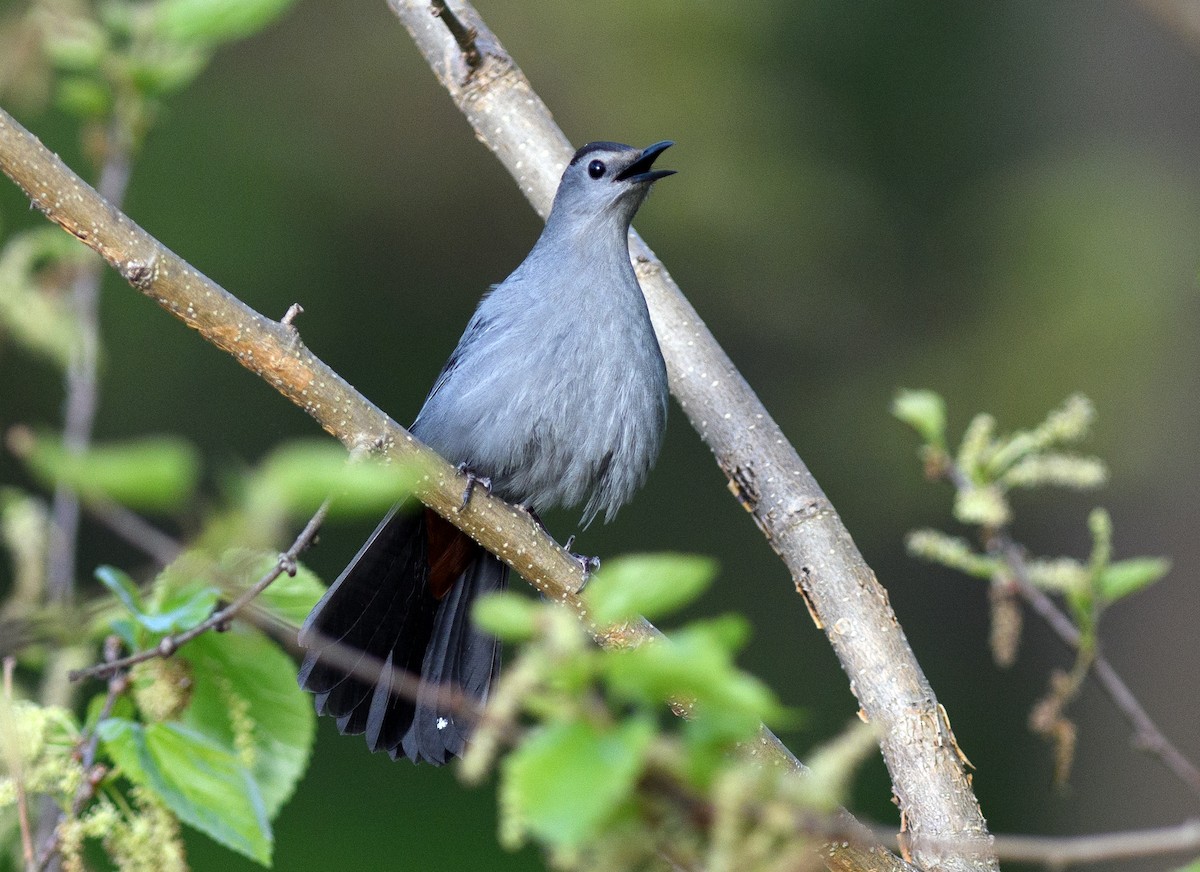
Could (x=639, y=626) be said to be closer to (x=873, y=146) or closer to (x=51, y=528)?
(x=51, y=528)

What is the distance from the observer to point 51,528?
2.44 metres

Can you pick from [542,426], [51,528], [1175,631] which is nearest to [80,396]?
[51,528]

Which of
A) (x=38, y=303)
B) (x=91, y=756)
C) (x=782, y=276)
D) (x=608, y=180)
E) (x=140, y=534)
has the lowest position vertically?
(x=91, y=756)

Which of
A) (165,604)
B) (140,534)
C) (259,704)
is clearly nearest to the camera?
(140,534)

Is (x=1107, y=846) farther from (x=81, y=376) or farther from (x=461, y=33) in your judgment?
(x=461, y=33)

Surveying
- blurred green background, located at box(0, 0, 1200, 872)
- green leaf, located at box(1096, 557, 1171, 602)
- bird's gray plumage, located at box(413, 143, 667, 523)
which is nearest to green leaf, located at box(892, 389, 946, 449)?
green leaf, located at box(1096, 557, 1171, 602)

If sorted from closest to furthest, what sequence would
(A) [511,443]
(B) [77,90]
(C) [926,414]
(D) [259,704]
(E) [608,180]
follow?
(D) [259,704] < (C) [926,414] < (B) [77,90] < (A) [511,443] < (E) [608,180]

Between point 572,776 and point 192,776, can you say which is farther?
point 192,776

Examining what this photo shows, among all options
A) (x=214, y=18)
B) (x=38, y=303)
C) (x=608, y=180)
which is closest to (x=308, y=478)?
(x=214, y=18)

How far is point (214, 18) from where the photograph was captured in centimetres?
240

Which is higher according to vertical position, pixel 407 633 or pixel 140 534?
pixel 407 633

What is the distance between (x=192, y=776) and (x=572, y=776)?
115 cm

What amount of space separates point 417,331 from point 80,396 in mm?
4916

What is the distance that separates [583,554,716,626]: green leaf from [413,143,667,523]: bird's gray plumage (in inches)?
83.4
